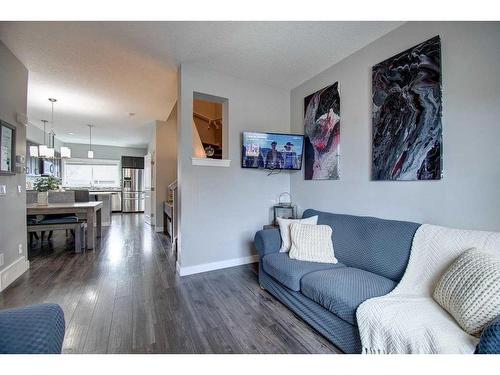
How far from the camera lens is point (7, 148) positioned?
94.4 inches

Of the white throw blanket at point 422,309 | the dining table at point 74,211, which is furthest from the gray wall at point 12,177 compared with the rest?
the white throw blanket at point 422,309

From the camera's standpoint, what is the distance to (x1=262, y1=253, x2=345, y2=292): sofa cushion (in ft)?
6.00

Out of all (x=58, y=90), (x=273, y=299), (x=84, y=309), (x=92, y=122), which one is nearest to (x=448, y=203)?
(x=273, y=299)

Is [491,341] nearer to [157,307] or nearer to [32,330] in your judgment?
[32,330]

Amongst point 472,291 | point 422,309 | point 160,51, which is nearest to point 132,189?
point 160,51

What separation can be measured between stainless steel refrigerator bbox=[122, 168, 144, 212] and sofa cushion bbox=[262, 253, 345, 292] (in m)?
7.85

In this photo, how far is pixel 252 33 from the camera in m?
2.13

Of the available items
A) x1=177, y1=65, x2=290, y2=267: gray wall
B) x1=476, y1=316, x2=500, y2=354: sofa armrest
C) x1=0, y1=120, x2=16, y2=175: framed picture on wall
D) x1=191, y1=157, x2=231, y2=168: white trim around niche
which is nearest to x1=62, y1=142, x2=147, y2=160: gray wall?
x1=0, y1=120, x2=16, y2=175: framed picture on wall

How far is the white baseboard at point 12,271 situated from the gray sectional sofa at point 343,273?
2649 mm

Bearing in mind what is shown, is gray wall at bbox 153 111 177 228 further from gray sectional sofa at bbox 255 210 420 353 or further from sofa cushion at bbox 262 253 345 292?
sofa cushion at bbox 262 253 345 292

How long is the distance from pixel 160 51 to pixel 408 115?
8.41 feet
